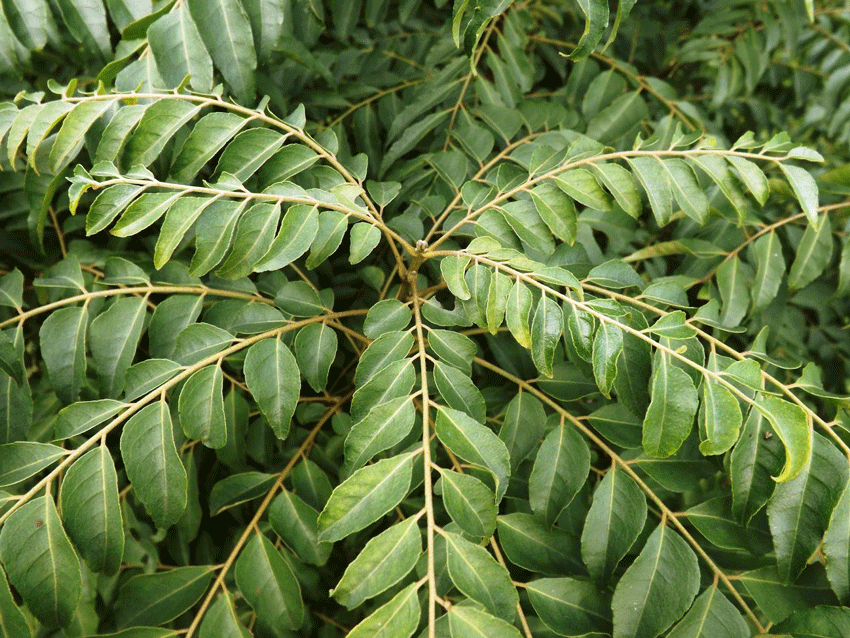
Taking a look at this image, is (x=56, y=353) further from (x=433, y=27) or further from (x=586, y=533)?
(x=433, y=27)

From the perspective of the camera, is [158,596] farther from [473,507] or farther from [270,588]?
[473,507]

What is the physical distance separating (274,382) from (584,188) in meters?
0.50

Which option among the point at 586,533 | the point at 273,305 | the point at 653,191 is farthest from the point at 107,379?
the point at 653,191

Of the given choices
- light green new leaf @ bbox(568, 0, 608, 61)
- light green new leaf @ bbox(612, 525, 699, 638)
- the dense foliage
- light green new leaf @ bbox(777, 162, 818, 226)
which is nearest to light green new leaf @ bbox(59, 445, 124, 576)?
the dense foliage

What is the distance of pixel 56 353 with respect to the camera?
85 cm

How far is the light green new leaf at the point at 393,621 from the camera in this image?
559 mm

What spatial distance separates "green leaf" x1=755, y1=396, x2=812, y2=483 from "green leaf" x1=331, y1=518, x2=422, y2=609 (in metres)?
0.39

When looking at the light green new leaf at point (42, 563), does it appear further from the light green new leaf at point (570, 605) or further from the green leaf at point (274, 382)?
the light green new leaf at point (570, 605)

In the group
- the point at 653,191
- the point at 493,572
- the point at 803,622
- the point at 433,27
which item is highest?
the point at 433,27

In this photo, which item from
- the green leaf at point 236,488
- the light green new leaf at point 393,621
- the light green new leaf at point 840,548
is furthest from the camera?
the green leaf at point 236,488

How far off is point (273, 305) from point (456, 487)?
437 mm

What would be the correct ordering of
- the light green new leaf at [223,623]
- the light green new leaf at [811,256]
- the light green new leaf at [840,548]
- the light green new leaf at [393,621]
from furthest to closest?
the light green new leaf at [811,256], the light green new leaf at [223,623], the light green new leaf at [840,548], the light green new leaf at [393,621]

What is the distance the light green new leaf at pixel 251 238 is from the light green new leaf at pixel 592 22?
1.35 feet

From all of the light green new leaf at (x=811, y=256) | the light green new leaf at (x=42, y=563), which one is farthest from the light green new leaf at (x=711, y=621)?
the light green new leaf at (x=42, y=563)
